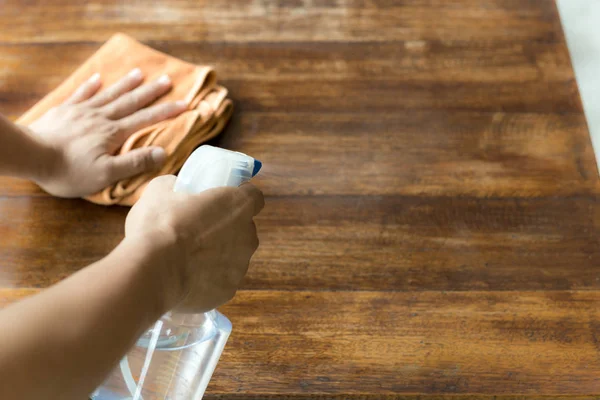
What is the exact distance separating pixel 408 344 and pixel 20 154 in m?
0.56

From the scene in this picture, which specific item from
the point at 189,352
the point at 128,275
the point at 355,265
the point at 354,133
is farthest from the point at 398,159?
the point at 128,275

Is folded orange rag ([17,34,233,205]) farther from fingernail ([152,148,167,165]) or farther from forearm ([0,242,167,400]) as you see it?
forearm ([0,242,167,400])

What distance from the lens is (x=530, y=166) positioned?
852 millimetres

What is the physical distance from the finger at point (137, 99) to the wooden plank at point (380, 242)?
147mm

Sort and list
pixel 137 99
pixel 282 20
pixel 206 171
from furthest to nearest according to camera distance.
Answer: pixel 282 20 < pixel 137 99 < pixel 206 171

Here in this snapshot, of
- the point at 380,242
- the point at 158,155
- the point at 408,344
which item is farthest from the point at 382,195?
the point at 158,155

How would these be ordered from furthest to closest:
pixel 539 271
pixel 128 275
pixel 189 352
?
pixel 539 271
pixel 189 352
pixel 128 275

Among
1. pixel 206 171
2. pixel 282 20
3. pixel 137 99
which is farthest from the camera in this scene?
pixel 282 20

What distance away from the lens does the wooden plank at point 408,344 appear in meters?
0.68

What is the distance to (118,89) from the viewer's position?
0.89 m

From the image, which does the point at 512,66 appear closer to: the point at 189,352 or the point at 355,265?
the point at 355,265

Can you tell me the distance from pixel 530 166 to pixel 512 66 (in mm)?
201

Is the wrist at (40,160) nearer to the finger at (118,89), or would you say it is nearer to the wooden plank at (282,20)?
the finger at (118,89)

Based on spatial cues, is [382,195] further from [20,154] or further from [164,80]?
[20,154]
